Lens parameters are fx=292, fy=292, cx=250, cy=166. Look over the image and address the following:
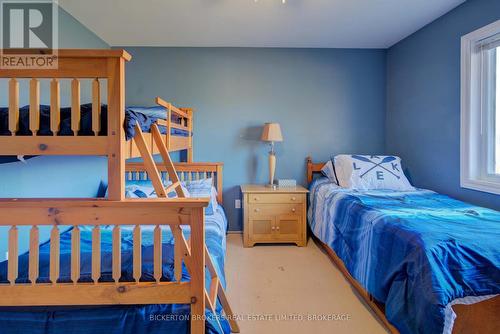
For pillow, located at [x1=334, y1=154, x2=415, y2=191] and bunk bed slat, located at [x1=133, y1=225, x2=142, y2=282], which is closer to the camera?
bunk bed slat, located at [x1=133, y1=225, x2=142, y2=282]

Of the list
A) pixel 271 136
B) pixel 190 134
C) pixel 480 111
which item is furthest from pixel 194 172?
pixel 480 111

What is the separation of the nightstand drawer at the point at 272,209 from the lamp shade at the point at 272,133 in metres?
0.74

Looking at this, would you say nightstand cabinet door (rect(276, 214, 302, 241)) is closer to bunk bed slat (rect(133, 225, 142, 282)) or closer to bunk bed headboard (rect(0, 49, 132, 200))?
bunk bed slat (rect(133, 225, 142, 282))

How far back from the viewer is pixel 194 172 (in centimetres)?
346

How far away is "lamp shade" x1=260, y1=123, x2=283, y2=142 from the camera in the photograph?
10.8 ft

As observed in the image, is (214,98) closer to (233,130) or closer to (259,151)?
(233,130)

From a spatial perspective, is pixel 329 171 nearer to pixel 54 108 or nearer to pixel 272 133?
pixel 272 133

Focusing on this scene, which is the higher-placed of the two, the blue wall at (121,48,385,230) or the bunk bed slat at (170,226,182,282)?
the blue wall at (121,48,385,230)

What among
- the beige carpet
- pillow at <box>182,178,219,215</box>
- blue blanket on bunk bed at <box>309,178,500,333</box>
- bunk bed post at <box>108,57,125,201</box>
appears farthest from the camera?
pillow at <box>182,178,219,215</box>

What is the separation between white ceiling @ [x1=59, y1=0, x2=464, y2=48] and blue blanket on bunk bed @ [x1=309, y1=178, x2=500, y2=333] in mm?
1660

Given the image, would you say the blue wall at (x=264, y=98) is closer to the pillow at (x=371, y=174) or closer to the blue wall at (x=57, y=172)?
the pillow at (x=371, y=174)

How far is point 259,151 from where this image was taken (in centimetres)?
358

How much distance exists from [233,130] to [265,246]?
1.41 m

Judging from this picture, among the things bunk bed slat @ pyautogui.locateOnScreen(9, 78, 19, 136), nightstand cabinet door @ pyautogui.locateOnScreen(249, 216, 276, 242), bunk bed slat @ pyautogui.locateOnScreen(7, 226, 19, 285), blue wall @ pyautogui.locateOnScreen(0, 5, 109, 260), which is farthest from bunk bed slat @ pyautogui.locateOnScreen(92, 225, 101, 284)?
nightstand cabinet door @ pyautogui.locateOnScreen(249, 216, 276, 242)
